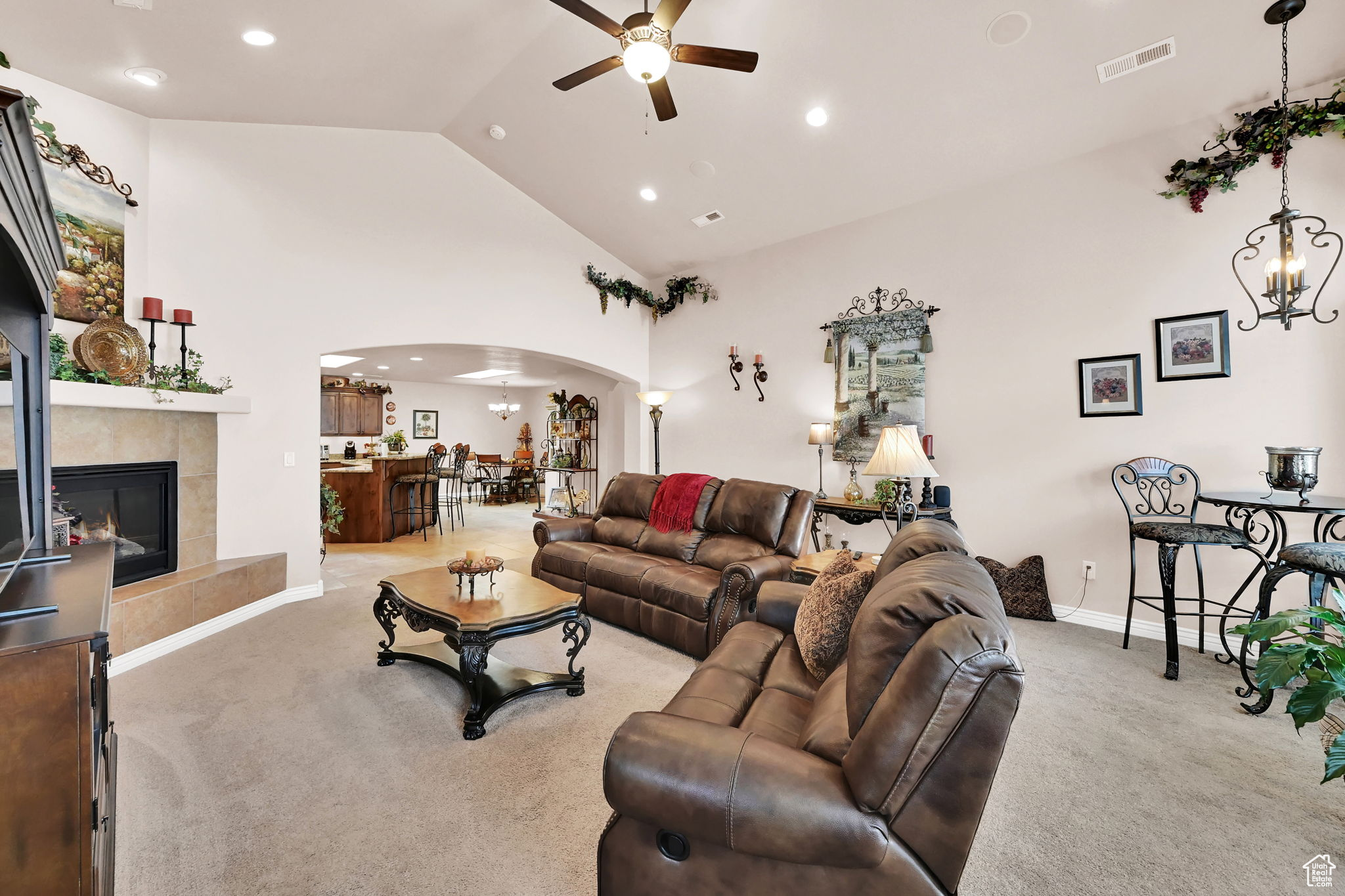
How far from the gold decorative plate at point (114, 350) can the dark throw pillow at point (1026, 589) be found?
6038mm

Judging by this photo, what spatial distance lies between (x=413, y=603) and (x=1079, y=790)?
292 centimetres

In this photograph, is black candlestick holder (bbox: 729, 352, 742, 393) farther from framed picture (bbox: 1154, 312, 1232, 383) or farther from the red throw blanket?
framed picture (bbox: 1154, 312, 1232, 383)

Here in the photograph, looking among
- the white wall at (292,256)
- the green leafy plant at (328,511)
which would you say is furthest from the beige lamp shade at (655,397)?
the green leafy plant at (328,511)

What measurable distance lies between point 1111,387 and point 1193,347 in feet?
1.56

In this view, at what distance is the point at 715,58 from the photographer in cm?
273

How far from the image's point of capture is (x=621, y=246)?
6.23m

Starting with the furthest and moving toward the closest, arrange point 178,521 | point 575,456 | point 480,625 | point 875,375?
point 575,456 → point 875,375 → point 178,521 → point 480,625

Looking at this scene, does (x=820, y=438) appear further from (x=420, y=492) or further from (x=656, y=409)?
(x=420, y=492)

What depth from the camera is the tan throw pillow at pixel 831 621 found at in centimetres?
198

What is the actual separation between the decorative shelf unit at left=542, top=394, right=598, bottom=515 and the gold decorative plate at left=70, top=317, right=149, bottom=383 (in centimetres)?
485

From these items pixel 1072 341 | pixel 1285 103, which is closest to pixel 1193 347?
pixel 1072 341

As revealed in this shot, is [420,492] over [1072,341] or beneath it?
beneath

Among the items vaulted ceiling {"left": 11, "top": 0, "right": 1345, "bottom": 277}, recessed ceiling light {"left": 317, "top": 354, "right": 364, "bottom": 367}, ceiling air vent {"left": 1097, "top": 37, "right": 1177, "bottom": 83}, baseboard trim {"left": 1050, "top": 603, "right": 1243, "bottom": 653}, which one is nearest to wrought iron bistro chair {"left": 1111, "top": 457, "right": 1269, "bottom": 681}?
baseboard trim {"left": 1050, "top": 603, "right": 1243, "bottom": 653}

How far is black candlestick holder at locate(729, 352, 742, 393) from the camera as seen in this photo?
5.93 metres
